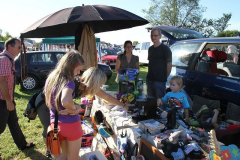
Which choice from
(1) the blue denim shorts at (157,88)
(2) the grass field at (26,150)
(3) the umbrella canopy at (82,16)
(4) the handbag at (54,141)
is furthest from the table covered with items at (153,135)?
(3) the umbrella canopy at (82,16)

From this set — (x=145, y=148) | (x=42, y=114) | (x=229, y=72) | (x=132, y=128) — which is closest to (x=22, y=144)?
(x=42, y=114)

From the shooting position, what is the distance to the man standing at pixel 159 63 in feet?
9.97

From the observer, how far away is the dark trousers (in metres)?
2.53

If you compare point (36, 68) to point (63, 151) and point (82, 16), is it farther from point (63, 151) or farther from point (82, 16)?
point (63, 151)

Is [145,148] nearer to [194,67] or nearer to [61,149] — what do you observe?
[61,149]

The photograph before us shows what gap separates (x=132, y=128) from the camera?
6.80ft

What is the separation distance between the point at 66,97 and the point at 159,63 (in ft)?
6.52

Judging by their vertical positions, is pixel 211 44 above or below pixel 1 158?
above

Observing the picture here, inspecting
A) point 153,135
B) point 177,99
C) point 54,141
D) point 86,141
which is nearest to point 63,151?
point 54,141

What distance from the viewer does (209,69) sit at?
10.6ft

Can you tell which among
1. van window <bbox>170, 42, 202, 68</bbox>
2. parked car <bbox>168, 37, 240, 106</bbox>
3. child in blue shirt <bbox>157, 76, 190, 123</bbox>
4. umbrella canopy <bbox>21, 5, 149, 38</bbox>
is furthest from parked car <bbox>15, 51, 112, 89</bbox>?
child in blue shirt <bbox>157, 76, 190, 123</bbox>

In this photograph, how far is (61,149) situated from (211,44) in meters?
3.14

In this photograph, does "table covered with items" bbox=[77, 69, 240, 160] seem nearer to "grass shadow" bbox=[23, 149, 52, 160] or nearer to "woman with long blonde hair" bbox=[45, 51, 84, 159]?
"woman with long blonde hair" bbox=[45, 51, 84, 159]

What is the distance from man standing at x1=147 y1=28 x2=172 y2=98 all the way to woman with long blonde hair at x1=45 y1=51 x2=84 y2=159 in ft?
5.55
